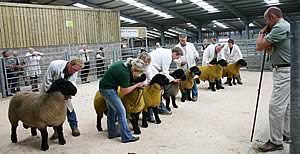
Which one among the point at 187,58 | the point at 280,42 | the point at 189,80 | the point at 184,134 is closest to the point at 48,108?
the point at 184,134

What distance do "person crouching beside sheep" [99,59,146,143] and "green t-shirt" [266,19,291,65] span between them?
172 cm

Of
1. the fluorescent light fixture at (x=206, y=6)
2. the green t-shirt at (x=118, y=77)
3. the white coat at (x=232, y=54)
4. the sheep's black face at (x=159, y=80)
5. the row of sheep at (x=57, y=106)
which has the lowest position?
the row of sheep at (x=57, y=106)

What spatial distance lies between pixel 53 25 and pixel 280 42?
11845 mm

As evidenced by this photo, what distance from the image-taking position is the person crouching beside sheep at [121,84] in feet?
13.2

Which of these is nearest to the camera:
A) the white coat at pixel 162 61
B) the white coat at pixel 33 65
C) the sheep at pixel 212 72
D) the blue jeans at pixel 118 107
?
the blue jeans at pixel 118 107

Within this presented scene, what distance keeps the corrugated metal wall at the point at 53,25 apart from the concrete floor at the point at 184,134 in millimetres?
6434

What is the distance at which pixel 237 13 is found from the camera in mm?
18781

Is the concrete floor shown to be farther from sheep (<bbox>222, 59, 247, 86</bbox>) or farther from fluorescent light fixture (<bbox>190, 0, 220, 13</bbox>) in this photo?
fluorescent light fixture (<bbox>190, 0, 220, 13</bbox>)

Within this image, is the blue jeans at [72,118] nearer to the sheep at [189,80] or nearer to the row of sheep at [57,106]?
the row of sheep at [57,106]

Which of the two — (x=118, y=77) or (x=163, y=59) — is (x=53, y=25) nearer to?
(x=163, y=59)

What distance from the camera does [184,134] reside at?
4578 millimetres

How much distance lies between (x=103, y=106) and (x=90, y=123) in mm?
990

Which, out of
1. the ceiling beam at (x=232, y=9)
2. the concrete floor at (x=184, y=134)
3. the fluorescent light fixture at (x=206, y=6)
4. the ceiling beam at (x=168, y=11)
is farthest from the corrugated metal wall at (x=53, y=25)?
the concrete floor at (x=184, y=134)

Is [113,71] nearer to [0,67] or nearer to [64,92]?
[64,92]
